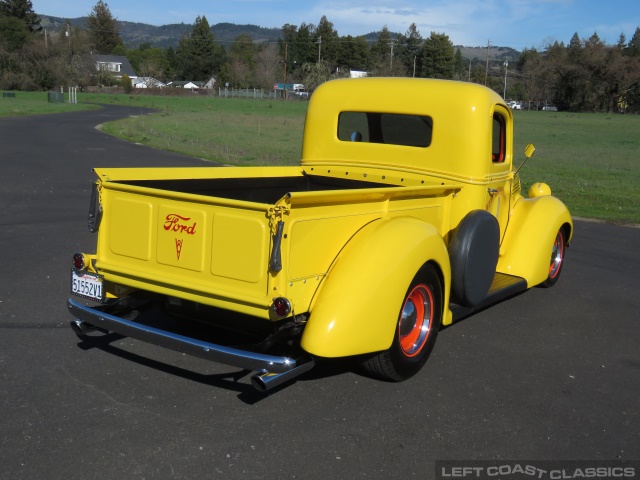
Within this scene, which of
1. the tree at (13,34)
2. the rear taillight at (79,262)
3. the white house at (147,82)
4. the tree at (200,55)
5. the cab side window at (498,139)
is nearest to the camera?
the rear taillight at (79,262)

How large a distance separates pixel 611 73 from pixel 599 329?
10033cm

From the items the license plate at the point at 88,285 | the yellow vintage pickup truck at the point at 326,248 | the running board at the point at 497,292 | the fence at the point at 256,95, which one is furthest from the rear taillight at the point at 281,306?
the fence at the point at 256,95

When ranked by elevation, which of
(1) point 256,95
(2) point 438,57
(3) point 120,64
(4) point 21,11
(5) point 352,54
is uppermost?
(4) point 21,11

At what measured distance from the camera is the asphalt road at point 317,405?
3449mm

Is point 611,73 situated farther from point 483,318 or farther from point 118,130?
point 483,318

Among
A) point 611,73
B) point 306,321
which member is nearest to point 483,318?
point 306,321

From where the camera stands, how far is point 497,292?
571cm

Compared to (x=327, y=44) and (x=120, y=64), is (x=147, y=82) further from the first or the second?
(x=327, y=44)

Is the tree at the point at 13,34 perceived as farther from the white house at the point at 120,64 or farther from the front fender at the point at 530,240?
the front fender at the point at 530,240

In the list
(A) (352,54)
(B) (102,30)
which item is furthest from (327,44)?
(B) (102,30)

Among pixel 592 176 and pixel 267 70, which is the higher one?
pixel 267 70

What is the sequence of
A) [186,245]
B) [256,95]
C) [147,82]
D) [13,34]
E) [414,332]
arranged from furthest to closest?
[147,82] < [256,95] < [13,34] < [414,332] < [186,245]

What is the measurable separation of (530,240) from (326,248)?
3.07 m

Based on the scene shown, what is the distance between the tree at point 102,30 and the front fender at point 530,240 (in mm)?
146408
